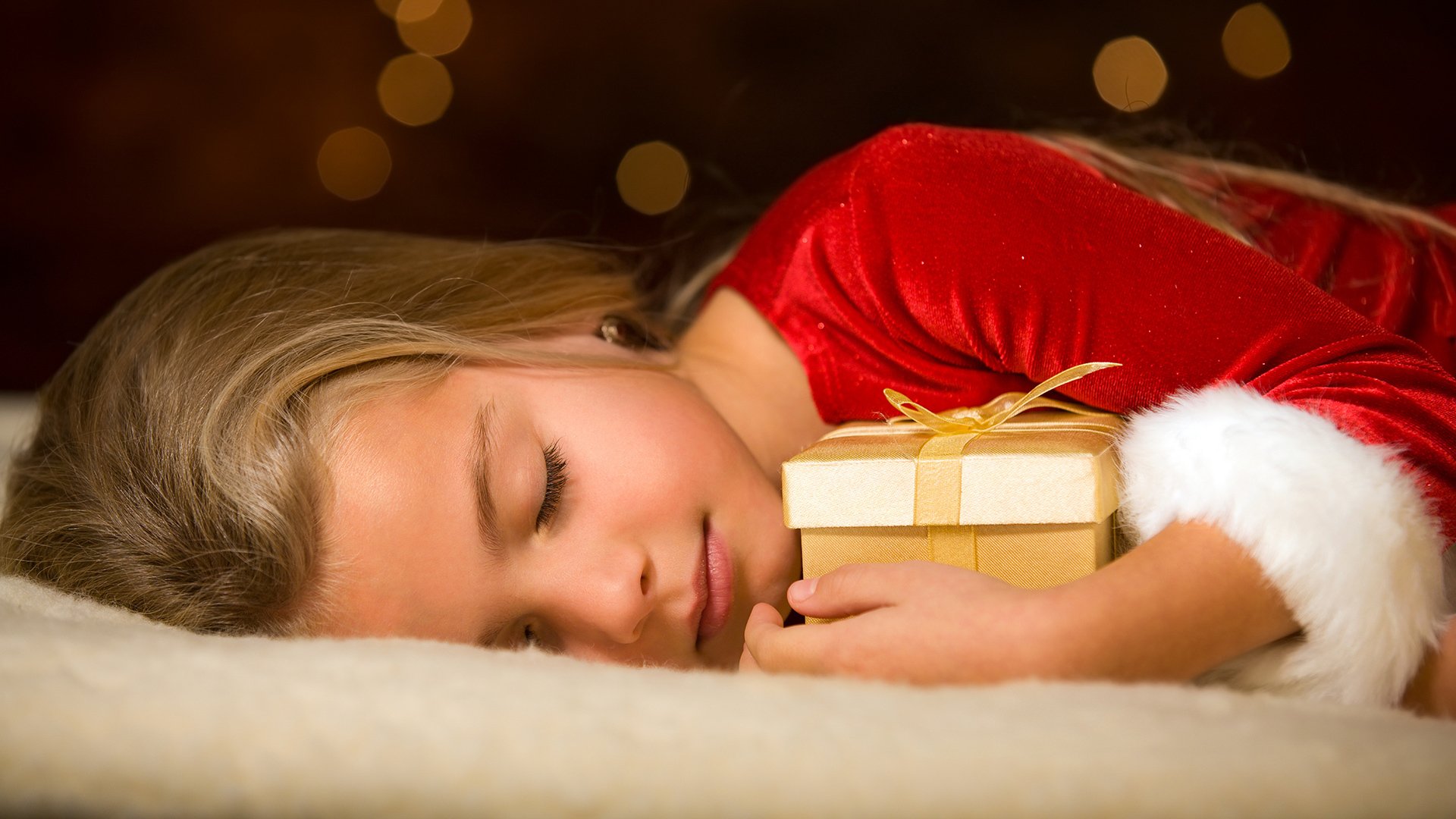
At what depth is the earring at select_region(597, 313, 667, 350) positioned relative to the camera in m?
1.06

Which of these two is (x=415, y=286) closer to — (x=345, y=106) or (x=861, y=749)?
(x=861, y=749)

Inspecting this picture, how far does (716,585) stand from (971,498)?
0.75 feet

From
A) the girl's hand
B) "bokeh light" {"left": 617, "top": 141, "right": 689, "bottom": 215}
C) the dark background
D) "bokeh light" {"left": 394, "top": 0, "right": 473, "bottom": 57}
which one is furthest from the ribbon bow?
"bokeh light" {"left": 394, "top": 0, "right": 473, "bottom": 57}

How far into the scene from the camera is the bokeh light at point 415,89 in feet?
6.46

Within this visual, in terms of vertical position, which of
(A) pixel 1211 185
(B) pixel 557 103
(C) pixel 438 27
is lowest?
(A) pixel 1211 185

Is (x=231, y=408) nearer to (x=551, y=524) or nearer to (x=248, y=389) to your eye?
(x=248, y=389)

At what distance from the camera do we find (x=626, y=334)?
3.53 feet

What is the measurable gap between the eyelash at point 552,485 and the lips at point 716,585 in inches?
4.8

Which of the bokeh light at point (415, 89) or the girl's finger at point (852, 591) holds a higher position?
the bokeh light at point (415, 89)

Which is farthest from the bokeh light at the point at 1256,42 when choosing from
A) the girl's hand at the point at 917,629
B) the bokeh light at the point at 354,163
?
the bokeh light at the point at 354,163

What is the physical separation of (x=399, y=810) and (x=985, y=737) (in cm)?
26

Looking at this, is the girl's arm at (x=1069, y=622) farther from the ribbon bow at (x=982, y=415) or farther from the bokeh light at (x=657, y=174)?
the bokeh light at (x=657, y=174)

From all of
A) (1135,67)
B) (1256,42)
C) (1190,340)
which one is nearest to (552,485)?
(1190,340)

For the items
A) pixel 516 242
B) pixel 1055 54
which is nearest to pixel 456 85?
pixel 516 242
